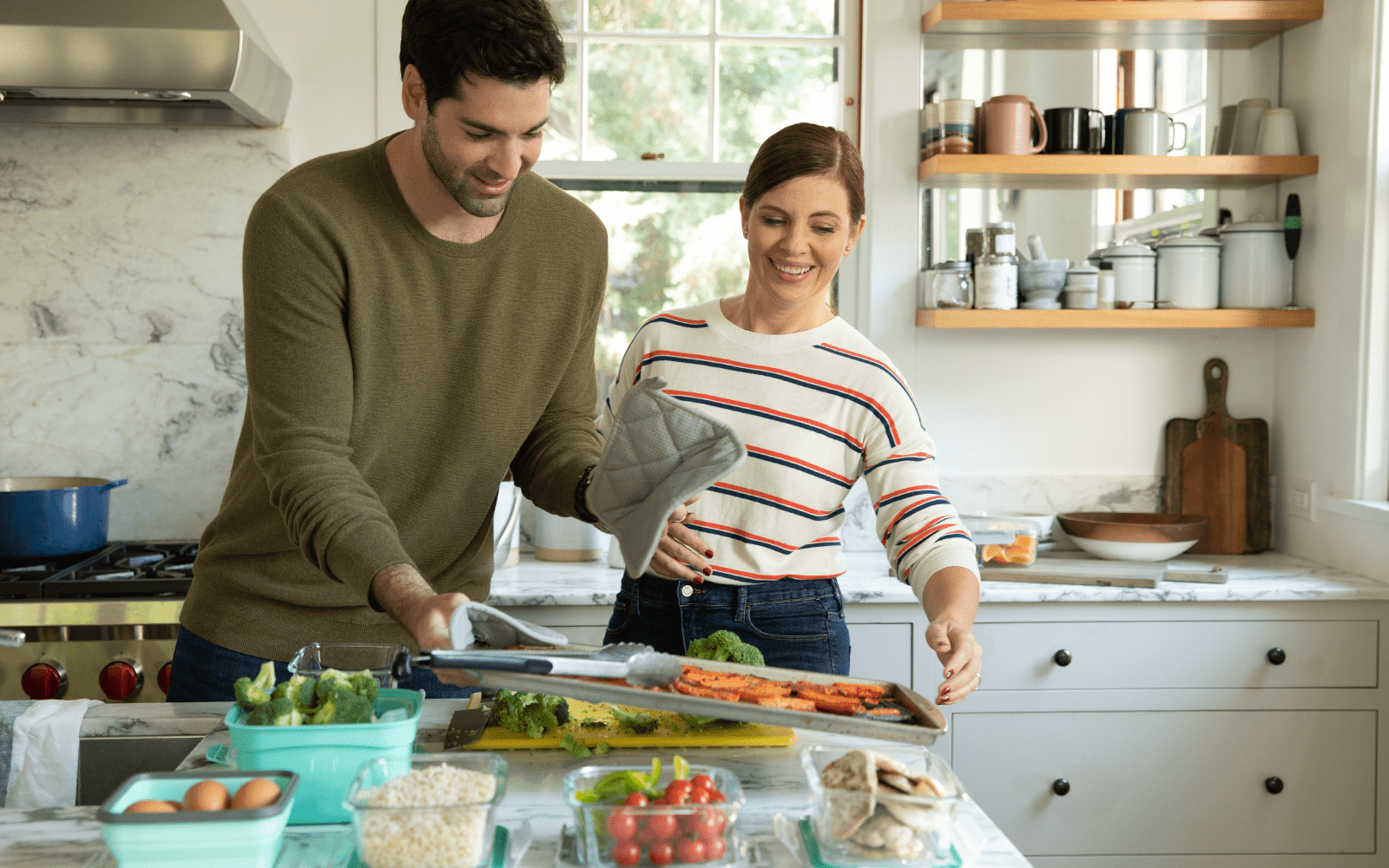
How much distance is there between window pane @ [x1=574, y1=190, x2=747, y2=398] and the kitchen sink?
1685mm

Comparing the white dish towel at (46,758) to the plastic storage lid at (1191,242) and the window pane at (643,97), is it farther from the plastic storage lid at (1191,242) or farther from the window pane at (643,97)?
the plastic storage lid at (1191,242)

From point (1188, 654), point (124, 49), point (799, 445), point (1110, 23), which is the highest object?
point (1110, 23)

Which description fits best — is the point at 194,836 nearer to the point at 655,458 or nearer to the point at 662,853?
the point at 662,853

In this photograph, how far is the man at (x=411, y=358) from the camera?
1.38m

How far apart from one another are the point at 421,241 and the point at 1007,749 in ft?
5.45

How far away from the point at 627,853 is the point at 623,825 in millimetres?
24

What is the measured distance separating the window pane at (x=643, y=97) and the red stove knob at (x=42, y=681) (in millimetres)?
1691

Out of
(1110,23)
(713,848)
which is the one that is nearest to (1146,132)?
(1110,23)

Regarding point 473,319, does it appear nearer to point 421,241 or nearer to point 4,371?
point 421,241

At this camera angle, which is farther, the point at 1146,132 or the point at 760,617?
the point at 1146,132

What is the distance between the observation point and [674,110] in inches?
117

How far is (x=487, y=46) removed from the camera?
4.42 feet

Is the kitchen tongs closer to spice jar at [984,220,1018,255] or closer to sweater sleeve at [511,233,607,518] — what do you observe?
sweater sleeve at [511,233,607,518]

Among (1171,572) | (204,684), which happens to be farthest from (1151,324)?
(204,684)
